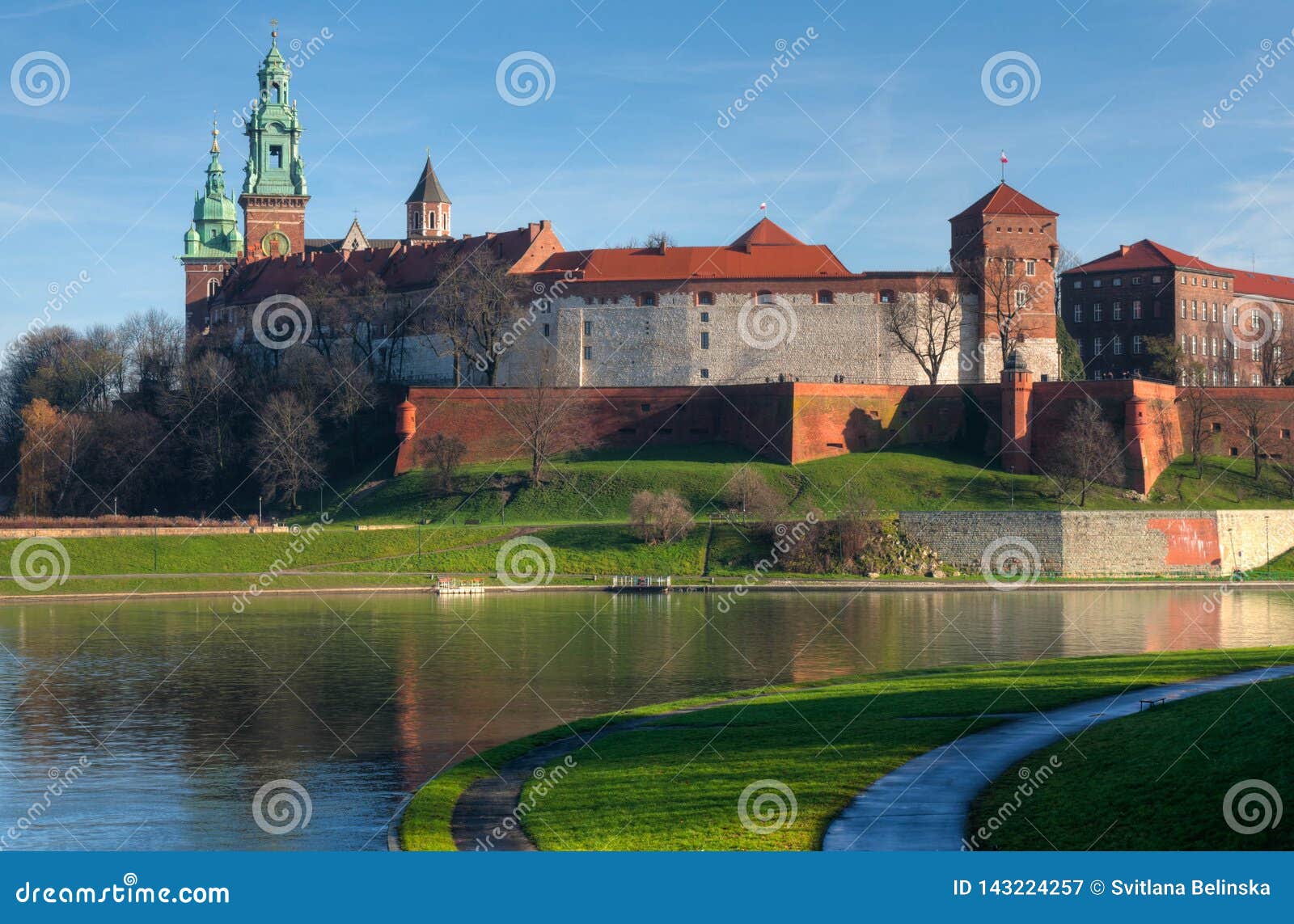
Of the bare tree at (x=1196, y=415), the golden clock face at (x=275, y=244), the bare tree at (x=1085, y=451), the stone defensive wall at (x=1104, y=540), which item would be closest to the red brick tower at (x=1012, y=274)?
the bare tree at (x=1196, y=415)

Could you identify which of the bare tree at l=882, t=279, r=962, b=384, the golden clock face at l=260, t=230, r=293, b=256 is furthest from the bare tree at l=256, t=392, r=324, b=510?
the golden clock face at l=260, t=230, r=293, b=256

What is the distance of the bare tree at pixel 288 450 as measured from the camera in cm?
6009

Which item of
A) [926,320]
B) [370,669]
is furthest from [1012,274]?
[370,669]

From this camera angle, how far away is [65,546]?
48312 mm

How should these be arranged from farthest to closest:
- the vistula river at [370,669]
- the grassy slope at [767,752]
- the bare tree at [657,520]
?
the bare tree at [657,520]
the vistula river at [370,669]
the grassy slope at [767,752]

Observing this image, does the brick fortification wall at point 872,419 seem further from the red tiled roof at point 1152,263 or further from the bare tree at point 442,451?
the red tiled roof at point 1152,263

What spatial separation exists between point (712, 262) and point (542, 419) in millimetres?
12846

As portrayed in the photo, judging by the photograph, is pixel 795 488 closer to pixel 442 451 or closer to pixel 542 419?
pixel 542 419

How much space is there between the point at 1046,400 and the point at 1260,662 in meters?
37.2

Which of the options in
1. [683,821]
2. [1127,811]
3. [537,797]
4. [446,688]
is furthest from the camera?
[446,688]

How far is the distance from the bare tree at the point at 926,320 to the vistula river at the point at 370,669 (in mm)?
18496

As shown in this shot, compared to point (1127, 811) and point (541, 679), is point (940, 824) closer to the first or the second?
point (1127, 811)

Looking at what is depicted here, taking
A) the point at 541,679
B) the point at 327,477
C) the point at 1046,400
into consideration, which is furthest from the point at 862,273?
the point at 541,679

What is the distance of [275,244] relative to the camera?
91.2 meters
